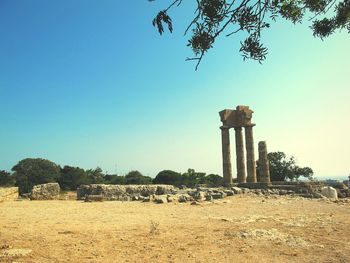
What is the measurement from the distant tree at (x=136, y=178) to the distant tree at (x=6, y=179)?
15.6 meters

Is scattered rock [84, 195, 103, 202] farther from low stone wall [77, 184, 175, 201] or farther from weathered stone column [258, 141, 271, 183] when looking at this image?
weathered stone column [258, 141, 271, 183]

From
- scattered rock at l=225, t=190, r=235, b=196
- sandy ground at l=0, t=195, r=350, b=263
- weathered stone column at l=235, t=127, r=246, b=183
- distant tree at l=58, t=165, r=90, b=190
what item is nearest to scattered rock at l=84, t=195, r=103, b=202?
sandy ground at l=0, t=195, r=350, b=263

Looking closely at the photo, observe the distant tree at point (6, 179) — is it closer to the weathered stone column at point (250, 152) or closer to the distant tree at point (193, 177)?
the distant tree at point (193, 177)

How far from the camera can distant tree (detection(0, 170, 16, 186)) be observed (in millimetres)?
43844

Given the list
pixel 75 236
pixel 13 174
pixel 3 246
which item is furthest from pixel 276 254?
pixel 13 174

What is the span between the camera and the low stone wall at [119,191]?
62.8 feet

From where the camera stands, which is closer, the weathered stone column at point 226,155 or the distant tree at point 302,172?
the weathered stone column at point 226,155

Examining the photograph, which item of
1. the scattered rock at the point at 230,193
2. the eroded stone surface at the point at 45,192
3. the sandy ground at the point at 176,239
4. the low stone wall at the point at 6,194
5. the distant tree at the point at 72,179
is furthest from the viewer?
the distant tree at the point at 72,179

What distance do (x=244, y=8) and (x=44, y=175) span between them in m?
43.9

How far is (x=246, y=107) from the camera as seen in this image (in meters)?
29.6

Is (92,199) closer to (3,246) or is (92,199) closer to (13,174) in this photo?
(3,246)

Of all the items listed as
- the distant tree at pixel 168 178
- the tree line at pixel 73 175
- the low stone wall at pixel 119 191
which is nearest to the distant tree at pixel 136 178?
the tree line at pixel 73 175

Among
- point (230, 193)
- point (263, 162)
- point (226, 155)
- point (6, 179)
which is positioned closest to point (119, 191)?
point (230, 193)

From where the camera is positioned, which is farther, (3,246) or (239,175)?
(239,175)
